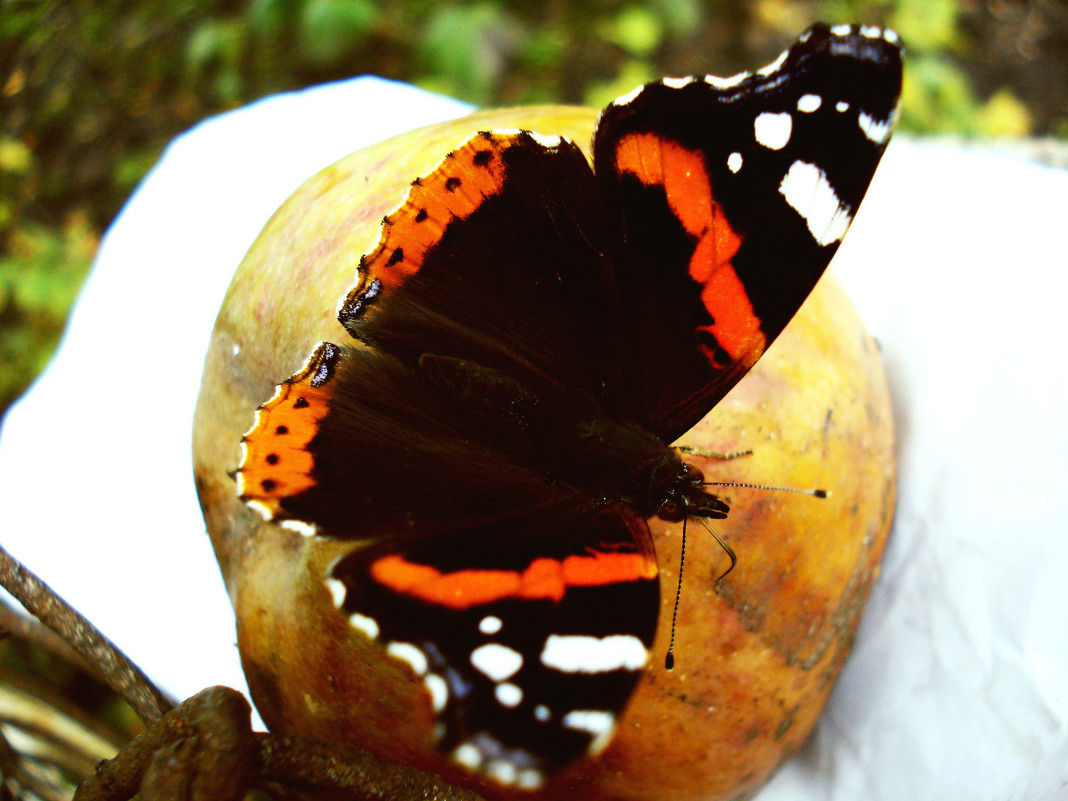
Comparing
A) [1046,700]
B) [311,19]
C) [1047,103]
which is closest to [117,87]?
[311,19]

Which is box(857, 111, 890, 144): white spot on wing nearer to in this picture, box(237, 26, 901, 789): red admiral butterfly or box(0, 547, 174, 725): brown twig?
box(237, 26, 901, 789): red admiral butterfly

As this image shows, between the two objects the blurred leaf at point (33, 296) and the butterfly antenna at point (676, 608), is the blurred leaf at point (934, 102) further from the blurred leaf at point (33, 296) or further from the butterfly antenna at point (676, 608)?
the blurred leaf at point (33, 296)

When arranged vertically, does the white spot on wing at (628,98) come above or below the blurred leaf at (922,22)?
below

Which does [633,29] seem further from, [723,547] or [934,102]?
[723,547]

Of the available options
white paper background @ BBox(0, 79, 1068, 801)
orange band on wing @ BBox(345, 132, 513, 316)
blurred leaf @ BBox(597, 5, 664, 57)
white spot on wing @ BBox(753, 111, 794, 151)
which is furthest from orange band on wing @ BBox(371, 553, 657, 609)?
blurred leaf @ BBox(597, 5, 664, 57)

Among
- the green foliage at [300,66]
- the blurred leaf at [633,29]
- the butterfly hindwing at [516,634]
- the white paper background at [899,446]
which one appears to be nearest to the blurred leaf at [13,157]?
the green foliage at [300,66]

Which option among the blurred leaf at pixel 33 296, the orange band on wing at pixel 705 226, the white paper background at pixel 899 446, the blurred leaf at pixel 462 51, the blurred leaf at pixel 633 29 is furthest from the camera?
the blurred leaf at pixel 633 29

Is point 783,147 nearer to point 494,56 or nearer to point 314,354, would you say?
point 314,354
